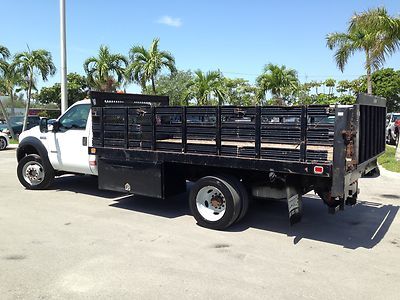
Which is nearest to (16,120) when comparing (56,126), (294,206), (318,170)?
(56,126)

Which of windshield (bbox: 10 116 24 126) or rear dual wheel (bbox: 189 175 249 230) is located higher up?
windshield (bbox: 10 116 24 126)

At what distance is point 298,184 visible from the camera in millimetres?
5715

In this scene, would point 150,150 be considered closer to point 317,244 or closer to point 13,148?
point 317,244

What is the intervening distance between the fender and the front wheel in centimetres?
12

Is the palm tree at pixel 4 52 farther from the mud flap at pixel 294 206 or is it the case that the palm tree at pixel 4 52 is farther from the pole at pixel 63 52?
the mud flap at pixel 294 206

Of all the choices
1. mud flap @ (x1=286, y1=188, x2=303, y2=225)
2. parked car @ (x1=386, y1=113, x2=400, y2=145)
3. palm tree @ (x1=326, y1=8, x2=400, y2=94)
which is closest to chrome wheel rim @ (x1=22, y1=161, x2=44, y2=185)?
mud flap @ (x1=286, y1=188, x2=303, y2=225)

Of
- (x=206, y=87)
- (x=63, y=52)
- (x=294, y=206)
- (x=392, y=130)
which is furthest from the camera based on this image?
(x=206, y=87)

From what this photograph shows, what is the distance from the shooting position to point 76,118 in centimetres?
840

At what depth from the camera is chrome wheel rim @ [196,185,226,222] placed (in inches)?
245

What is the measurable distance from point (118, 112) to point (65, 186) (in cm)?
336

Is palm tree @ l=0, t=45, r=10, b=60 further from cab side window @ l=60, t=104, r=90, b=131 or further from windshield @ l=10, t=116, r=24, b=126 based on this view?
cab side window @ l=60, t=104, r=90, b=131

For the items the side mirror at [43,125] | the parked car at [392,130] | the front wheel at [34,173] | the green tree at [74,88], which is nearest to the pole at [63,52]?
the front wheel at [34,173]

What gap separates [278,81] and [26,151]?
21.5 m

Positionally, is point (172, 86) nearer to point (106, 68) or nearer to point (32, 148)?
point (106, 68)
